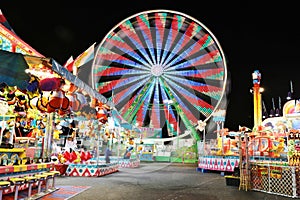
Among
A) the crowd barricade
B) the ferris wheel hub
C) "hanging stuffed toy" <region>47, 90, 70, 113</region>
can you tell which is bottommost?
the crowd barricade

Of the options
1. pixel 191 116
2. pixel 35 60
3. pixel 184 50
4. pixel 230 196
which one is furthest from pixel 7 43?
pixel 191 116

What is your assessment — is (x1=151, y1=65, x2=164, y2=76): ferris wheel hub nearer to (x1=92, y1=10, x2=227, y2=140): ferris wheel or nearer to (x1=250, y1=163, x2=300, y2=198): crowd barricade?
(x1=92, y1=10, x2=227, y2=140): ferris wheel

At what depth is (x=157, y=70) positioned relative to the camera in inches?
584

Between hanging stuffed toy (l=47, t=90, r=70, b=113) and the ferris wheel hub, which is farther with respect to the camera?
the ferris wheel hub

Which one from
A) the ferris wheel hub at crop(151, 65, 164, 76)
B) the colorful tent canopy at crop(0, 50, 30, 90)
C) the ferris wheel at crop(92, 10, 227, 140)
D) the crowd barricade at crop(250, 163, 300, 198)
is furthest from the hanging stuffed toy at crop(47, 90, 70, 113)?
the ferris wheel hub at crop(151, 65, 164, 76)

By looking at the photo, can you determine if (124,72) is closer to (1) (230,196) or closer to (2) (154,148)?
(1) (230,196)

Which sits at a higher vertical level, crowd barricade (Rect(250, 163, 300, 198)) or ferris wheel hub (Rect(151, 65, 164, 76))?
ferris wheel hub (Rect(151, 65, 164, 76))

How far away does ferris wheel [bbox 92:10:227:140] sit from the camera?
1362cm

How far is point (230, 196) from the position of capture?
5945 millimetres

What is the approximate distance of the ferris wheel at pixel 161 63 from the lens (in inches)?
536

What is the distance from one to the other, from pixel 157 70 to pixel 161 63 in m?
0.43

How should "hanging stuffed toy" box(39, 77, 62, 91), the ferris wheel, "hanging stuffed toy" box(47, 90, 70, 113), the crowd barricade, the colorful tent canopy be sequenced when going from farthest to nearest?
1. the ferris wheel
2. the crowd barricade
3. "hanging stuffed toy" box(47, 90, 70, 113)
4. "hanging stuffed toy" box(39, 77, 62, 91)
5. the colorful tent canopy

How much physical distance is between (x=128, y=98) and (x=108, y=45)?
3075 millimetres

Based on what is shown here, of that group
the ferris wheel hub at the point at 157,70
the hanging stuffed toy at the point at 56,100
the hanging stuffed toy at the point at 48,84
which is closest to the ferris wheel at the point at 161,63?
the ferris wheel hub at the point at 157,70
